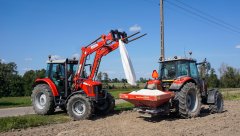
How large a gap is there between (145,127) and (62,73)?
5.22m

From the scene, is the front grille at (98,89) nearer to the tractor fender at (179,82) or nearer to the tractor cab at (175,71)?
the tractor cab at (175,71)

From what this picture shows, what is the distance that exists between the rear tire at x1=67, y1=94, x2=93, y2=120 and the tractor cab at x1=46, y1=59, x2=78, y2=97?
120cm

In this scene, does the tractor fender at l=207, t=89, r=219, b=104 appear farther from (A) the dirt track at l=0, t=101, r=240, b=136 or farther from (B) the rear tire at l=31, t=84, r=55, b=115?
(B) the rear tire at l=31, t=84, r=55, b=115

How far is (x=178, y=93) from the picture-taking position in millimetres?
11992

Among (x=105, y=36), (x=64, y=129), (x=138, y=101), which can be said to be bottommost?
(x=64, y=129)

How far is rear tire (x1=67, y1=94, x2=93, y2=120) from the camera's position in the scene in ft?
39.7

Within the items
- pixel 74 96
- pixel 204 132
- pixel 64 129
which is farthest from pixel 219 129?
pixel 74 96

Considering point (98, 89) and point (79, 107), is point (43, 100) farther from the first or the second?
point (98, 89)

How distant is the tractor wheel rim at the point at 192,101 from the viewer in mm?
12548

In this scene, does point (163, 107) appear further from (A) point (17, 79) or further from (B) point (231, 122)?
(A) point (17, 79)

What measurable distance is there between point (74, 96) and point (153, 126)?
12.0ft

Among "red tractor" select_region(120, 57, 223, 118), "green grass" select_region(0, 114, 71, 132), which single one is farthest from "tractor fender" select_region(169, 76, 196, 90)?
"green grass" select_region(0, 114, 71, 132)

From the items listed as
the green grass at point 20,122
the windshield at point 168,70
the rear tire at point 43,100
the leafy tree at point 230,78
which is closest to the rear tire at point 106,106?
the rear tire at point 43,100

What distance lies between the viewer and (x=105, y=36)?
13242mm
